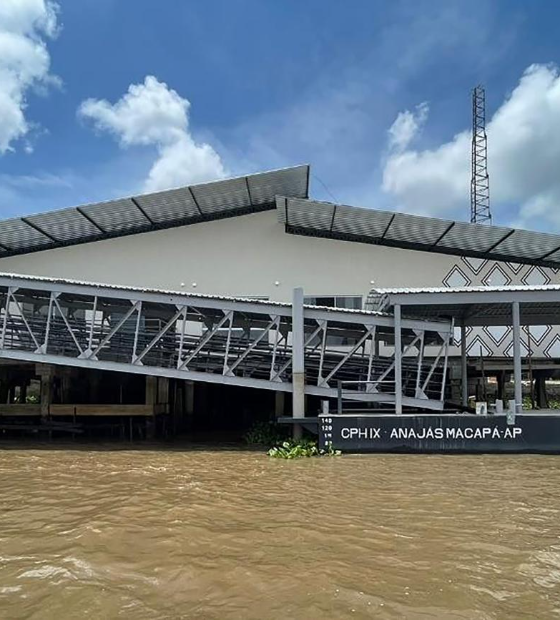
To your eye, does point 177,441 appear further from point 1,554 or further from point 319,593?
point 319,593

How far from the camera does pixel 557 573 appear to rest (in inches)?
208

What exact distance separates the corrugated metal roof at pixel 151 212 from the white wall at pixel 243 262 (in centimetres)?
43

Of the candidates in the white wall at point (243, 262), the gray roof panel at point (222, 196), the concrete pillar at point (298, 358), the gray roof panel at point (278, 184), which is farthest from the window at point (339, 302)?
the concrete pillar at point (298, 358)

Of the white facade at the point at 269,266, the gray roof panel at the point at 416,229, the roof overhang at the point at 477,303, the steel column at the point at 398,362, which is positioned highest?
the gray roof panel at the point at 416,229

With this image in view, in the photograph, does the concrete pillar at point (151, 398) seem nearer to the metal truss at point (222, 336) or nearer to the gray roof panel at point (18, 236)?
the metal truss at point (222, 336)

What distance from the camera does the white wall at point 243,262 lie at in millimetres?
21578

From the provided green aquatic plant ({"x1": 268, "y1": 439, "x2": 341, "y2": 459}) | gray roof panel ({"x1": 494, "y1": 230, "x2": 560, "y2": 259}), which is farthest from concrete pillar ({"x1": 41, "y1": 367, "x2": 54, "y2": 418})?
gray roof panel ({"x1": 494, "y1": 230, "x2": 560, "y2": 259})

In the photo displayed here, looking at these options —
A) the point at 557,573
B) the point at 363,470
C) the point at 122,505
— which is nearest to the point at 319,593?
the point at 557,573

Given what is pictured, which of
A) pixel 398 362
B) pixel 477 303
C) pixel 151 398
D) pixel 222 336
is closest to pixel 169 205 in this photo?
pixel 222 336

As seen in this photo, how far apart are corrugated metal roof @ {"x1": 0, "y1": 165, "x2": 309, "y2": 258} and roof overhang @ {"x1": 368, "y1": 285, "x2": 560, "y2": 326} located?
5926 mm

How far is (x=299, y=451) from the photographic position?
1291 centimetres

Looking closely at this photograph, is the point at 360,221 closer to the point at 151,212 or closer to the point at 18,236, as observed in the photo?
the point at 151,212

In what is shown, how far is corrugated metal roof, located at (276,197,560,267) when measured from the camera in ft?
64.2

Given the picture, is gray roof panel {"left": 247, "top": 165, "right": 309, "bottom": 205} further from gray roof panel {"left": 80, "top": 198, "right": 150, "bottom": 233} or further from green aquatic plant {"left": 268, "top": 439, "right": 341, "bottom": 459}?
green aquatic plant {"left": 268, "top": 439, "right": 341, "bottom": 459}
